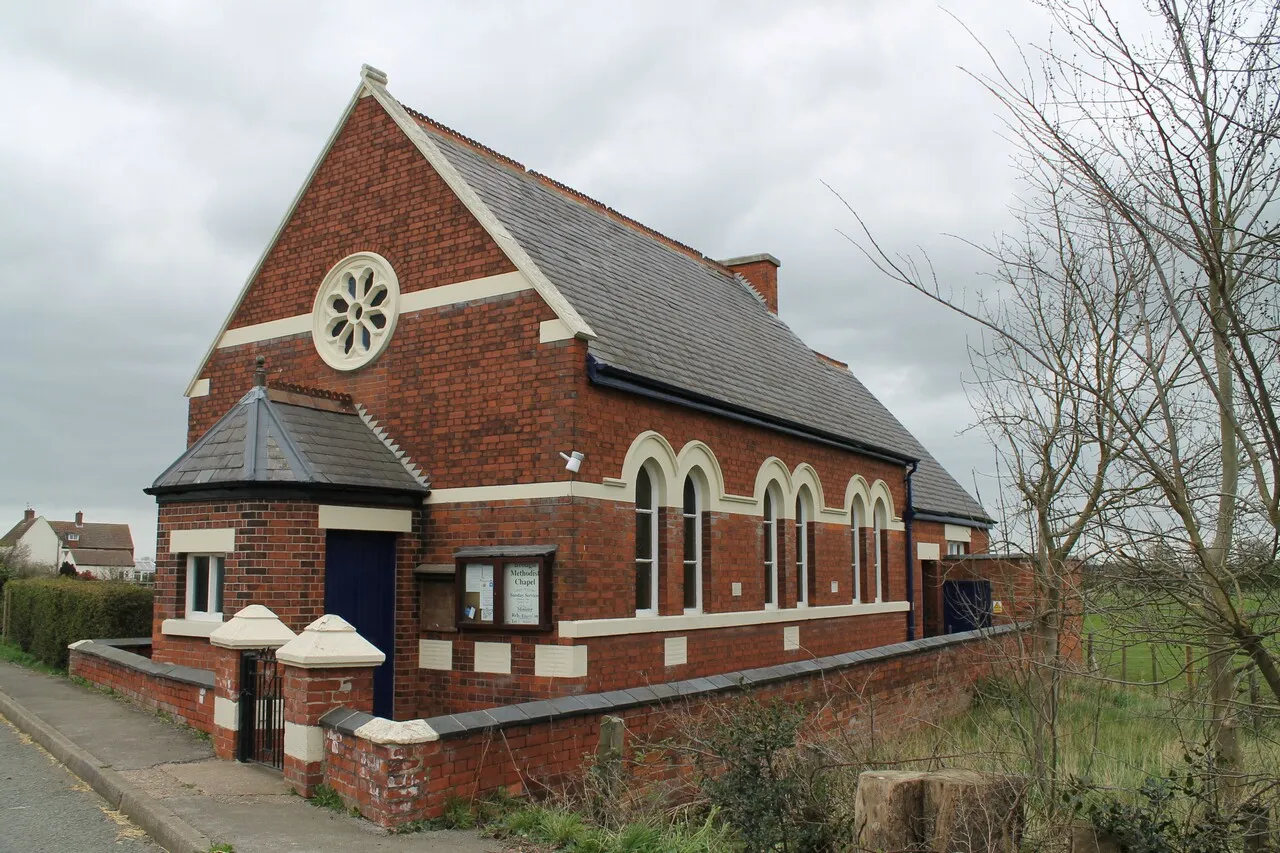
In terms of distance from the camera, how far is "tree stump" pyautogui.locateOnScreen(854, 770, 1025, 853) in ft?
21.2

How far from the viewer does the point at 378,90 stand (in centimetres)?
1463

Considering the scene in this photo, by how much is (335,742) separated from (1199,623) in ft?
20.9

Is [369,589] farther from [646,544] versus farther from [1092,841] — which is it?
[1092,841]

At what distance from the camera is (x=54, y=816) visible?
27.0 feet

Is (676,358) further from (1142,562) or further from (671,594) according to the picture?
(1142,562)

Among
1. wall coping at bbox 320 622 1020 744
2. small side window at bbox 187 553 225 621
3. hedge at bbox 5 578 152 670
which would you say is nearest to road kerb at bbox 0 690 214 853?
wall coping at bbox 320 622 1020 744

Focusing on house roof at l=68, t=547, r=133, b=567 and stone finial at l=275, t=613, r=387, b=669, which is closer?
stone finial at l=275, t=613, r=387, b=669

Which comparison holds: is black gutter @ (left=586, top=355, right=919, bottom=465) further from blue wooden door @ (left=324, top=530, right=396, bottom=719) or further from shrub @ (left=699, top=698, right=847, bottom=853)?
shrub @ (left=699, top=698, right=847, bottom=853)

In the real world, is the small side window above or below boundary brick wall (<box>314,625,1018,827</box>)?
above

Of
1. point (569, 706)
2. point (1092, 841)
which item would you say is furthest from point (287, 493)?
point (1092, 841)

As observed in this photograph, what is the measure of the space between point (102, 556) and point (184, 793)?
3452 inches

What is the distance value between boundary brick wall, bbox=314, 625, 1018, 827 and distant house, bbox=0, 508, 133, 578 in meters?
71.1

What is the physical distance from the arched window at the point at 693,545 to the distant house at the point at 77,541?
6853 cm

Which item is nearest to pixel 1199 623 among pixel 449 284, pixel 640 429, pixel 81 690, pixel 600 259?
pixel 640 429
